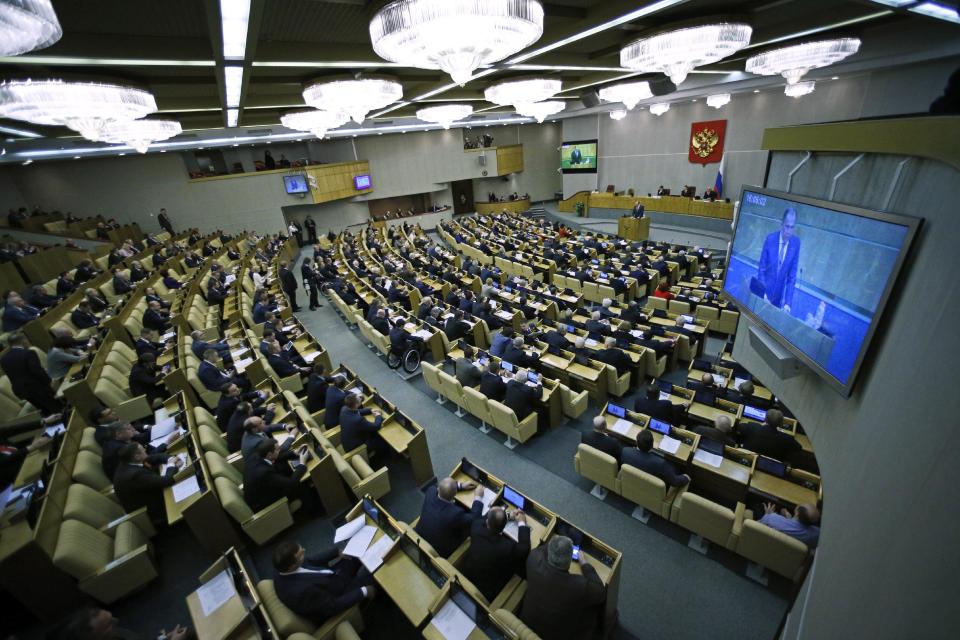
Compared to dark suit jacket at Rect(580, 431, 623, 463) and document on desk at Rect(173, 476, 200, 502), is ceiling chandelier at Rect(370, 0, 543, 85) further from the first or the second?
document on desk at Rect(173, 476, 200, 502)

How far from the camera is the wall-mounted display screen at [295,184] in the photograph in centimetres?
1891

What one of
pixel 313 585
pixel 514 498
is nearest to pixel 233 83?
pixel 313 585

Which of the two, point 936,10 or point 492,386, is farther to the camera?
point 492,386

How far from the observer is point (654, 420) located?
4.74m

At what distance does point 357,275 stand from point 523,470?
29.3ft

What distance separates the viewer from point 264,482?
410 cm

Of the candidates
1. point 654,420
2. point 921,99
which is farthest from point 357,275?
point 921,99

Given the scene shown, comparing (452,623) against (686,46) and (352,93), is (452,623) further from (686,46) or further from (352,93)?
(686,46)

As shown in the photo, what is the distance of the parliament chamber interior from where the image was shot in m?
2.10

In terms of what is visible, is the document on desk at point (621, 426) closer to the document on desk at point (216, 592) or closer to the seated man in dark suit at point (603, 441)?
the seated man in dark suit at point (603, 441)

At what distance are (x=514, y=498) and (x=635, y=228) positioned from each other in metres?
14.2

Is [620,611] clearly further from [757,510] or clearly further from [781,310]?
[781,310]

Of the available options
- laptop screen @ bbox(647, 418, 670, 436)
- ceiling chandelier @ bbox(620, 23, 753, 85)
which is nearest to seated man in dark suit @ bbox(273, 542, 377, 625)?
laptop screen @ bbox(647, 418, 670, 436)

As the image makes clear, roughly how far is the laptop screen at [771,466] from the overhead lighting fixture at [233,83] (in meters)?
7.28
